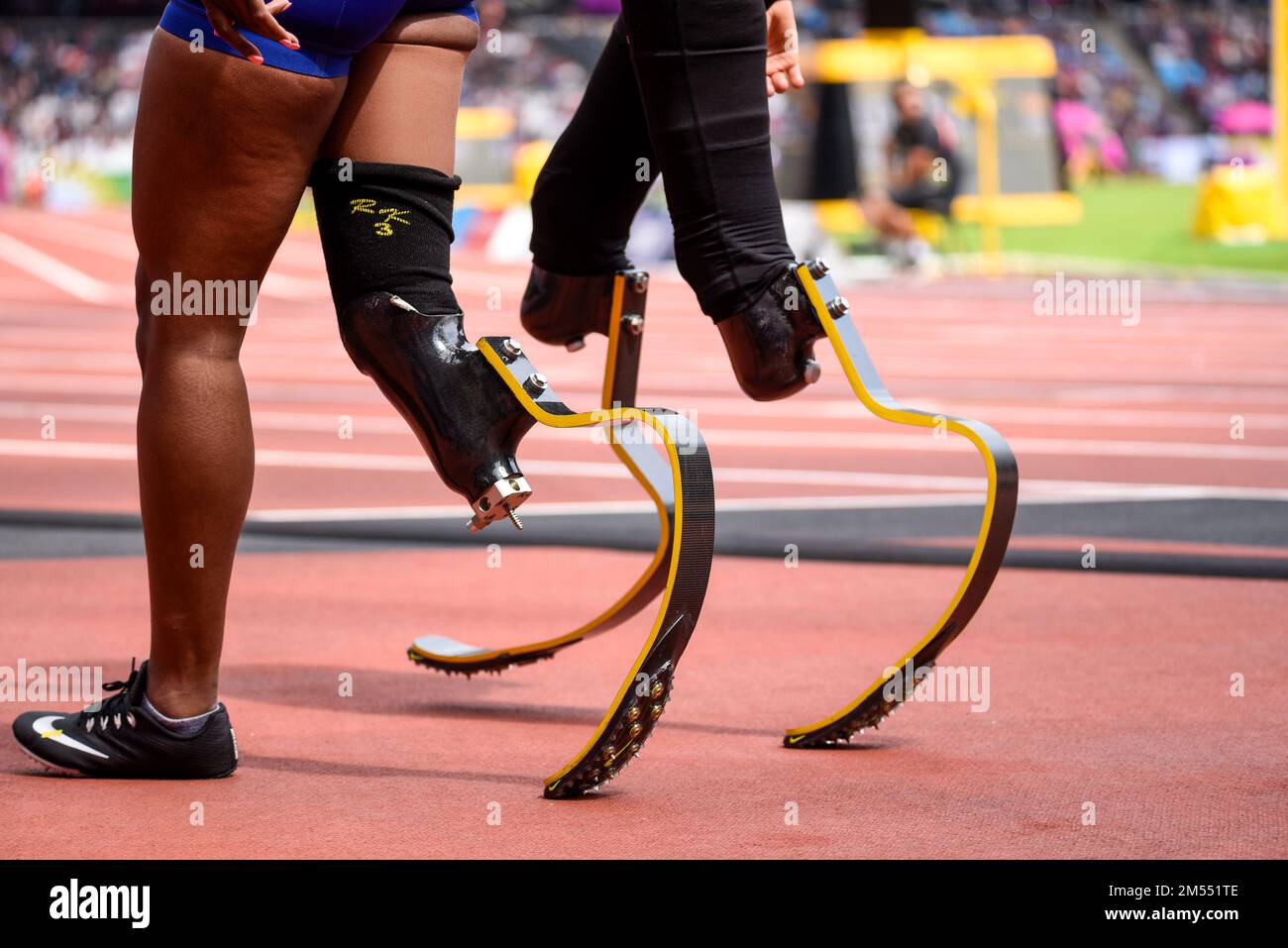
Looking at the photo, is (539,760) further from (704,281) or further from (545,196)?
(545,196)

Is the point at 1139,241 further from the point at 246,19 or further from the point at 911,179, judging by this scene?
the point at 246,19

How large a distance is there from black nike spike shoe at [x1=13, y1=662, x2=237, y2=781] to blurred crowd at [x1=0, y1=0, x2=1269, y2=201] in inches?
1559

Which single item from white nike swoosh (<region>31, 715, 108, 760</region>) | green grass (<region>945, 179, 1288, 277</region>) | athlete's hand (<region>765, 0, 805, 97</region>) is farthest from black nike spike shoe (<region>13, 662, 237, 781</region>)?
green grass (<region>945, 179, 1288, 277</region>)

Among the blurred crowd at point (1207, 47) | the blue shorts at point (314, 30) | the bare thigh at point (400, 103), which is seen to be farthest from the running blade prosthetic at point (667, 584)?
the blurred crowd at point (1207, 47)

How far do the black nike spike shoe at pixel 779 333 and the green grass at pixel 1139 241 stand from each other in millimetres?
16880

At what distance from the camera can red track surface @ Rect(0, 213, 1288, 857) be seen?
2896 mm

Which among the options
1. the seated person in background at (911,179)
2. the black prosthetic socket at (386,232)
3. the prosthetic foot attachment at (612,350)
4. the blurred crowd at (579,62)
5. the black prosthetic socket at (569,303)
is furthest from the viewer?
the blurred crowd at (579,62)

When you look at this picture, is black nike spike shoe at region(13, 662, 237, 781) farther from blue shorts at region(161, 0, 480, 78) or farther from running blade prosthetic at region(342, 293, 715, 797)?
blue shorts at region(161, 0, 480, 78)

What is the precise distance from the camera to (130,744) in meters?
3.25

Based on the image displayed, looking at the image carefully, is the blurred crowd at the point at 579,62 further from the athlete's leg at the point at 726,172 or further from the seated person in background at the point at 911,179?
the athlete's leg at the point at 726,172

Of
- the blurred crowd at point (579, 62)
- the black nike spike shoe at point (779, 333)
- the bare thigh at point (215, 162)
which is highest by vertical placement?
the blurred crowd at point (579, 62)

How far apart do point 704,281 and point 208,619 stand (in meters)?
0.99

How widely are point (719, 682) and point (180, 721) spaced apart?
125 cm

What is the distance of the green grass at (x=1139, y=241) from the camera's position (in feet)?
68.5
